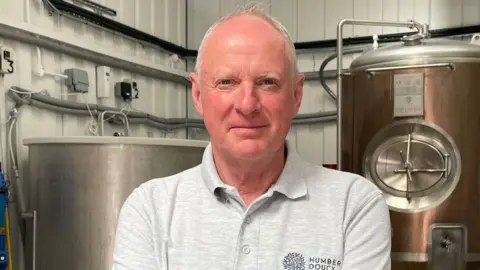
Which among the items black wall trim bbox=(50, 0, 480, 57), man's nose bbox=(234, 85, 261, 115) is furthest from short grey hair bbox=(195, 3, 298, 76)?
black wall trim bbox=(50, 0, 480, 57)

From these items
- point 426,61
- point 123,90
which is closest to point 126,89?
point 123,90

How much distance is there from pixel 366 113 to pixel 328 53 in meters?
1.15

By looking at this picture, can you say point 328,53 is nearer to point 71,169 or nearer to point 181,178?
point 71,169

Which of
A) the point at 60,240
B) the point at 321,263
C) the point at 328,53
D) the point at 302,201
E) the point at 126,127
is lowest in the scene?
the point at 60,240

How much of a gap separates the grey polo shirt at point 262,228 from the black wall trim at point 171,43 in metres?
1.57

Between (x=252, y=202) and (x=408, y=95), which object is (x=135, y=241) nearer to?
(x=252, y=202)

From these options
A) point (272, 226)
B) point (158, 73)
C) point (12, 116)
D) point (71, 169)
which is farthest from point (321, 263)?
point (158, 73)

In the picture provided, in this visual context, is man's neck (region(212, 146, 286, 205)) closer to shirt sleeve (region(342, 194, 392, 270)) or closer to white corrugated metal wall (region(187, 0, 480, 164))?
shirt sleeve (region(342, 194, 392, 270))

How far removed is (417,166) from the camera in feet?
6.85

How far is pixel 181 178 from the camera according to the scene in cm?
119

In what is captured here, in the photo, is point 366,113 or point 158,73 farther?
point 158,73

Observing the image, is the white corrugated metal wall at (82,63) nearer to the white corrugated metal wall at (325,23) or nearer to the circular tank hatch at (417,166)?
the white corrugated metal wall at (325,23)

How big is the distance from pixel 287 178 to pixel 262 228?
0.14 m

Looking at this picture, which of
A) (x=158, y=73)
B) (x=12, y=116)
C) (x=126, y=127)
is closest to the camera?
(x=12, y=116)
